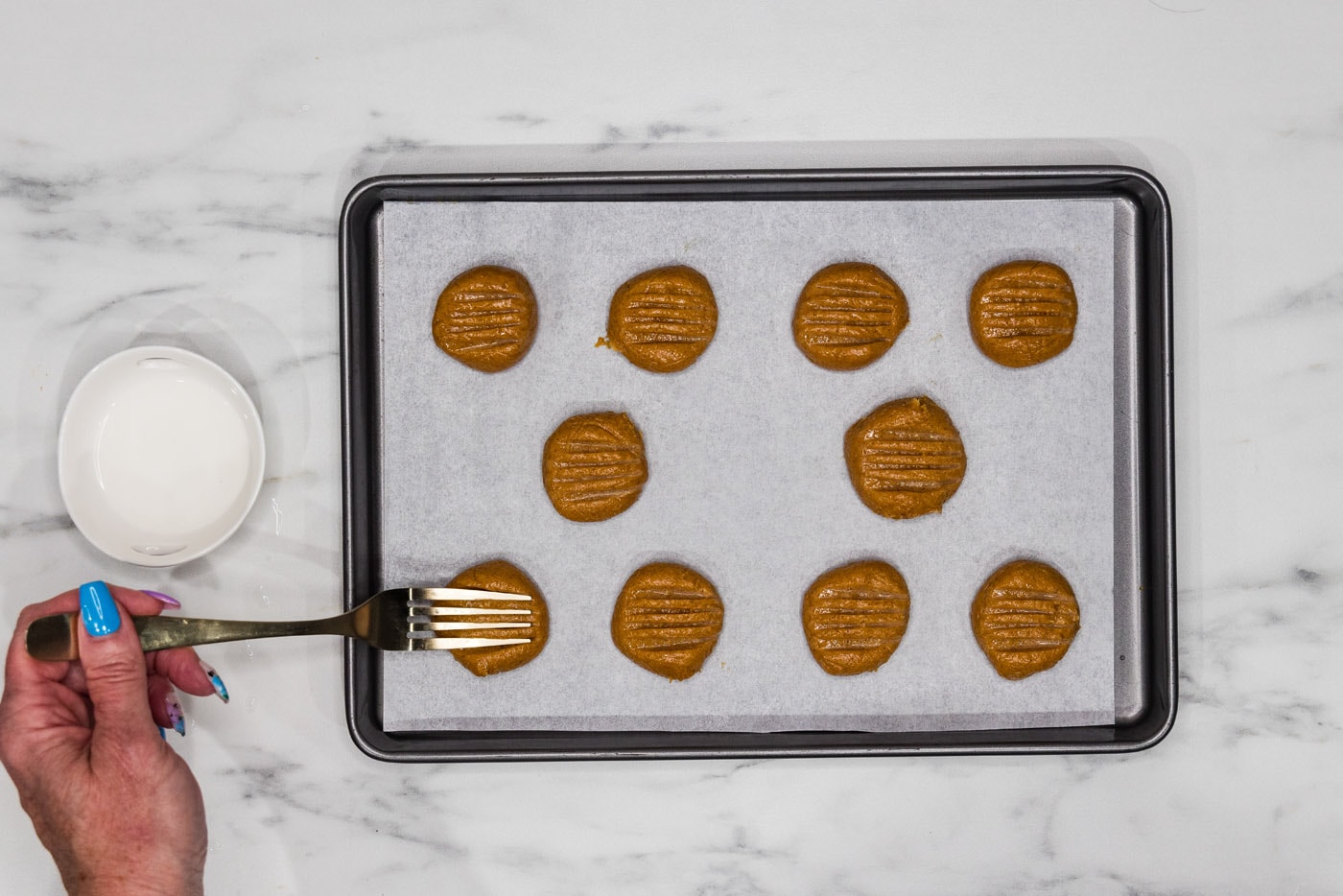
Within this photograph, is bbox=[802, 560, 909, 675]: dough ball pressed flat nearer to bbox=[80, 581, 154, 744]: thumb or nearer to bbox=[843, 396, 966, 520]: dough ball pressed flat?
bbox=[843, 396, 966, 520]: dough ball pressed flat

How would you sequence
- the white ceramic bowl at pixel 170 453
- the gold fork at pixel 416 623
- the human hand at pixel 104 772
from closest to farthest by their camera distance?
the human hand at pixel 104 772, the gold fork at pixel 416 623, the white ceramic bowl at pixel 170 453

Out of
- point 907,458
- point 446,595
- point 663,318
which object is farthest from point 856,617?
point 446,595

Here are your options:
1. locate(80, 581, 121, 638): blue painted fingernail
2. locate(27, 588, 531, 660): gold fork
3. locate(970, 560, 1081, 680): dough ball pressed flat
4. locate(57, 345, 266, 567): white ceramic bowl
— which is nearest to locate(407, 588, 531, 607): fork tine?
locate(27, 588, 531, 660): gold fork

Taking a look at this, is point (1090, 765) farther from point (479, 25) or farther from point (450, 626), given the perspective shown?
point (479, 25)

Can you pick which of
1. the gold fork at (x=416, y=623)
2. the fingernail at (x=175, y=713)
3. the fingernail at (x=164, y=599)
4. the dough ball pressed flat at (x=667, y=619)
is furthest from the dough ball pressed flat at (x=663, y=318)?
the fingernail at (x=175, y=713)

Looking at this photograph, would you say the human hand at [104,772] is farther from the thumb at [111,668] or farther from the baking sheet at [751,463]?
the baking sheet at [751,463]

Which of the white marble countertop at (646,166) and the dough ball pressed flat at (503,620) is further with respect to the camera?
the white marble countertop at (646,166)

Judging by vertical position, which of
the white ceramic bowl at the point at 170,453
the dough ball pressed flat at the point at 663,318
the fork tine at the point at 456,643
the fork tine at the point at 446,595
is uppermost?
the dough ball pressed flat at the point at 663,318

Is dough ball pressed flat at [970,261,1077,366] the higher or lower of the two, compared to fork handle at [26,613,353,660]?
higher
